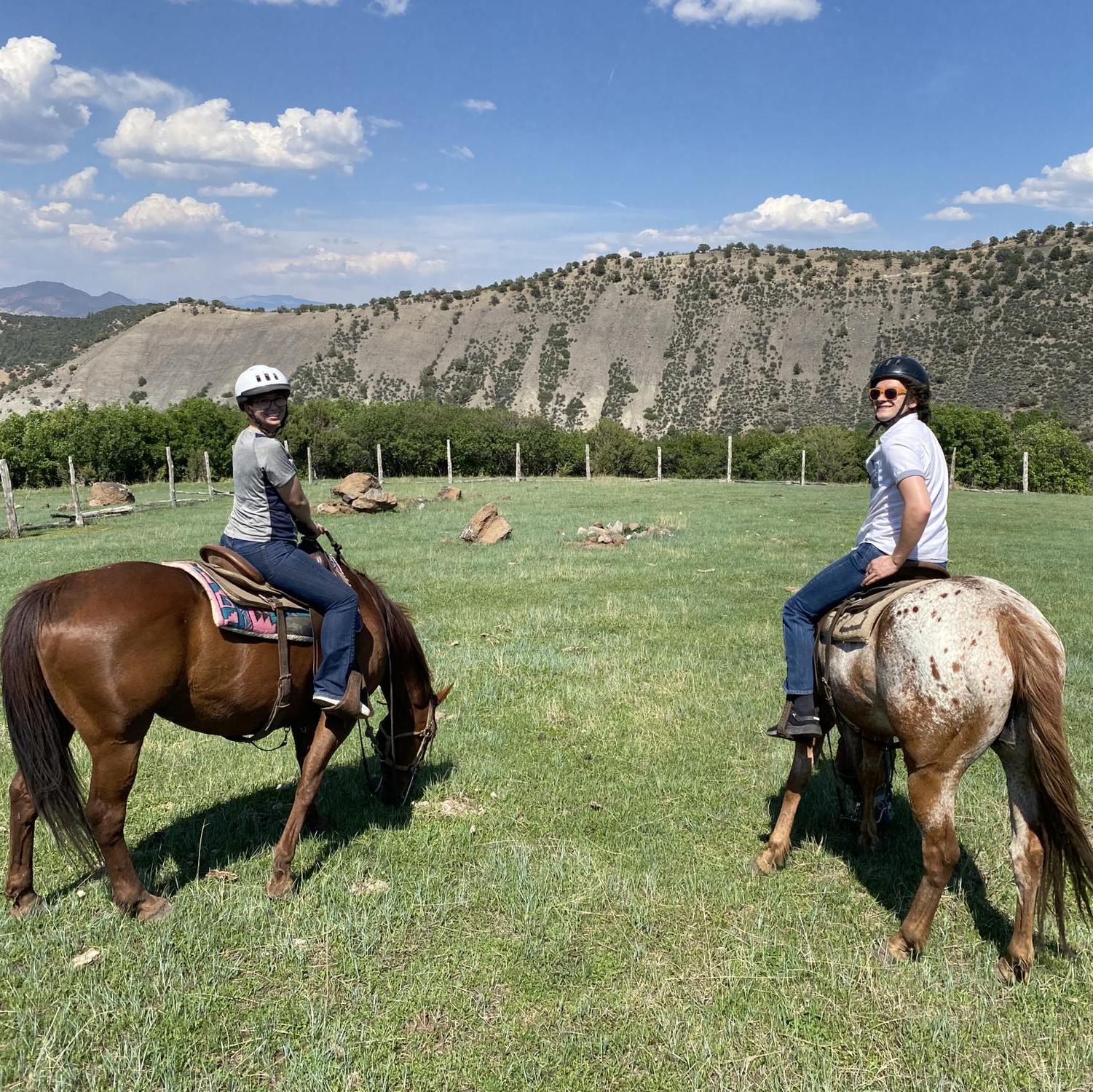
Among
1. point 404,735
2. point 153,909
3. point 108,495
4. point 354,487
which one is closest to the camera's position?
point 153,909

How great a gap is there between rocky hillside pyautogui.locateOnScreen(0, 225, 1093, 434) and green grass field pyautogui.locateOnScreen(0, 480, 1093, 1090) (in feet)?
242

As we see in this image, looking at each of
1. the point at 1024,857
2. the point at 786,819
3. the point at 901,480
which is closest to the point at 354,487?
the point at 786,819

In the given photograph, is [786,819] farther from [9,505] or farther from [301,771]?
[9,505]

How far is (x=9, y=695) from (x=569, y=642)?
7.11 meters

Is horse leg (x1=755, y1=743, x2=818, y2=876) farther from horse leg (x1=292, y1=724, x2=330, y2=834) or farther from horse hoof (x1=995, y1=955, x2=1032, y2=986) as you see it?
horse leg (x1=292, y1=724, x2=330, y2=834)

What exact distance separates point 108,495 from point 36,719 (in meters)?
33.5

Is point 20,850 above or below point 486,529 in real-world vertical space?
above

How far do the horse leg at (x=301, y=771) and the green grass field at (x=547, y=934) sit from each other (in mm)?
158

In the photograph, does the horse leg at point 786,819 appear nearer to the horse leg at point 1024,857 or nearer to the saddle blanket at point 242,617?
the horse leg at point 1024,857

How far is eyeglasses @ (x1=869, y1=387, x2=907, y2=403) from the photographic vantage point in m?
4.43

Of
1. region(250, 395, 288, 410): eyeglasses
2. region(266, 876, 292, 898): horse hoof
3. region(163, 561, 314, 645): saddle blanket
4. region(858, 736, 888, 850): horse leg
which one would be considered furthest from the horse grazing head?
region(858, 736, 888, 850): horse leg

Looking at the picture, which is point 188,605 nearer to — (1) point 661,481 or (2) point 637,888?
(2) point 637,888

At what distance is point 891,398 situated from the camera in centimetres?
444

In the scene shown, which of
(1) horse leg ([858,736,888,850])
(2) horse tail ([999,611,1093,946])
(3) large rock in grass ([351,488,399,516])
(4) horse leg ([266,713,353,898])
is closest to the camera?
(2) horse tail ([999,611,1093,946])
